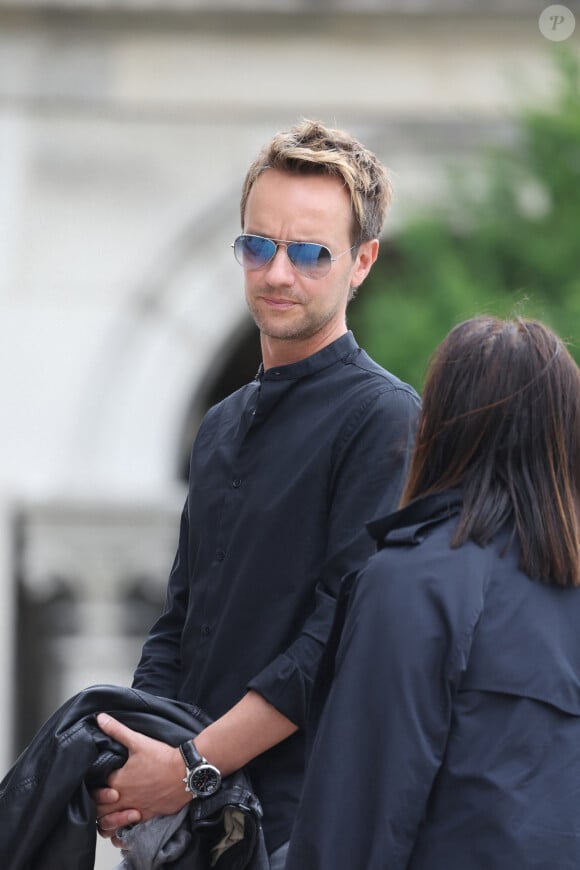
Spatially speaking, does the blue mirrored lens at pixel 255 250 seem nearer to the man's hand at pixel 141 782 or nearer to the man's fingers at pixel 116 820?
the man's hand at pixel 141 782

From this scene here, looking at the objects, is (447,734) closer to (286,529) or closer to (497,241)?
(286,529)

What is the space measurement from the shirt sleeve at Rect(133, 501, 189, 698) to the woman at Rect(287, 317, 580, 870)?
0.60 m

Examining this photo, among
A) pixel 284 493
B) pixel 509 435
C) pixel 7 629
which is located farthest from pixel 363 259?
pixel 7 629

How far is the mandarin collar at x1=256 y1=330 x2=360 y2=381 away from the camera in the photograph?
2.63m

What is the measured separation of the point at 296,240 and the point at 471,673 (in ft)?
2.62

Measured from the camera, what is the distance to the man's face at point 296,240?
100 inches

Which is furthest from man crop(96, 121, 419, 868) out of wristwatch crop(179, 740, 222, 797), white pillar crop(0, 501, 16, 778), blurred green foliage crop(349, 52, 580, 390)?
white pillar crop(0, 501, 16, 778)

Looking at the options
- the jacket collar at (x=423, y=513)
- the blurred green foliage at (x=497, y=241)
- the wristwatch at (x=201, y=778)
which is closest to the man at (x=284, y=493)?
the wristwatch at (x=201, y=778)

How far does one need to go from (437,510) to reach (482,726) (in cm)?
30

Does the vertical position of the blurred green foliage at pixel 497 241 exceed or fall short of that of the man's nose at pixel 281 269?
it falls short

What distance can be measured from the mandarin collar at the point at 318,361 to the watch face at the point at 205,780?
2.13 feet

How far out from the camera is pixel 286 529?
251cm

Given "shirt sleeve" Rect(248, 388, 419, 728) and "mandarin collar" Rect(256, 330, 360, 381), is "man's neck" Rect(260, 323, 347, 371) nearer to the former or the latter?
"mandarin collar" Rect(256, 330, 360, 381)

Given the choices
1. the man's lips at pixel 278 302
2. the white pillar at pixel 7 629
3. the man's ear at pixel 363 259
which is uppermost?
the man's ear at pixel 363 259
